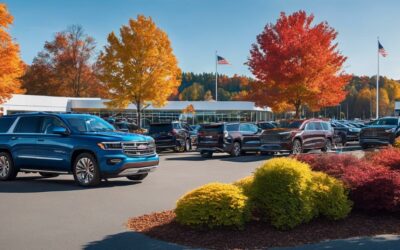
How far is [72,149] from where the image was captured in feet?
42.1

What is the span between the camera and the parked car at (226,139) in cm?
2328

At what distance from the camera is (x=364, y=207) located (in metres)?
8.04

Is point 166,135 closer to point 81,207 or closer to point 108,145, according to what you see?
point 108,145

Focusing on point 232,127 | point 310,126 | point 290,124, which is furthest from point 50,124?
point 310,126

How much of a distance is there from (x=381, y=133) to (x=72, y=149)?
19414 millimetres

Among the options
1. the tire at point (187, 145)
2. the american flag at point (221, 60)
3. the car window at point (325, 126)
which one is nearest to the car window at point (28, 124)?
the car window at point (325, 126)

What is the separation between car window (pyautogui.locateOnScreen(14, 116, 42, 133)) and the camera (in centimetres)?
1382

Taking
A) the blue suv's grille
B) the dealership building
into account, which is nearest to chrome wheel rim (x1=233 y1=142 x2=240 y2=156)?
the blue suv's grille

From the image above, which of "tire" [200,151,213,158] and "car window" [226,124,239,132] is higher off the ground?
"car window" [226,124,239,132]

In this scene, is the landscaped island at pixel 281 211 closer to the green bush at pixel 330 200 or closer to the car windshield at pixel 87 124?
the green bush at pixel 330 200

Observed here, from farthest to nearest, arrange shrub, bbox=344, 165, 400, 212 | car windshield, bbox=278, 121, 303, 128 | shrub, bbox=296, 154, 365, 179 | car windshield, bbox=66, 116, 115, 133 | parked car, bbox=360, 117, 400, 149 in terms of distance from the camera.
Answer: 1. parked car, bbox=360, 117, 400, 149
2. car windshield, bbox=278, 121, 303, 128
3. car windshield, bbox=66, 116, 115, 133
4. shrub, bbox=296, 154, 365, 179
5. shrub, bbox=344, 165, 400, 212

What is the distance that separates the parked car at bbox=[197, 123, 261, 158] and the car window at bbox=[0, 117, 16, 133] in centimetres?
1083

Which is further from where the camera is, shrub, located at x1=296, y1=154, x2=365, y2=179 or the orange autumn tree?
the orange autumn tree

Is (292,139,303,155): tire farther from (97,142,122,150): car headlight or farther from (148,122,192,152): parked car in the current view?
(97,142,122,150): car headlight
